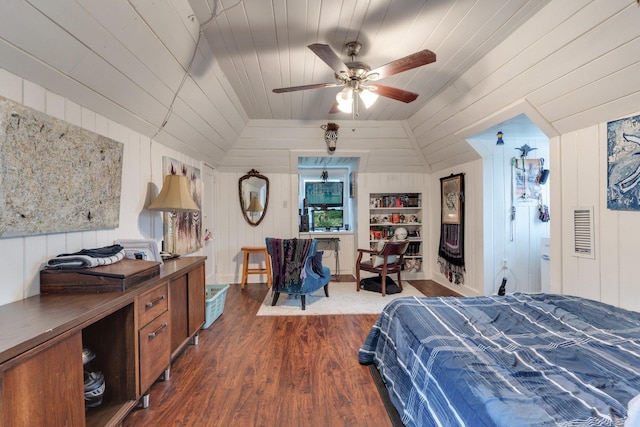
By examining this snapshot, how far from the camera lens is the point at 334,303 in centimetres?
345

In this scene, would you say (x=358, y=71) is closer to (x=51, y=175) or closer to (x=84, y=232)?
(x=51, y=175)

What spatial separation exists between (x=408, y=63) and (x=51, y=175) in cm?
218

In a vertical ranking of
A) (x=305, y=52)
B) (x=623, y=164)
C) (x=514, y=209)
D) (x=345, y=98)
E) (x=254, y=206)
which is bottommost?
(x=514, y=209)

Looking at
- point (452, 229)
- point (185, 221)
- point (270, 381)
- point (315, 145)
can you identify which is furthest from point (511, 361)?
point (315, 145)

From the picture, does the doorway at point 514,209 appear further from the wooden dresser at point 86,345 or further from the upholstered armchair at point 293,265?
the wooden dresser at point 86,345

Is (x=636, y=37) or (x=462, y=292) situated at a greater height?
(x=636, y=37)

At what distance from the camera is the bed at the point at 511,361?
86 centimetres

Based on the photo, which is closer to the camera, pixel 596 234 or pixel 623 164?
pixel 623 164

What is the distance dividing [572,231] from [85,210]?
3.69 m

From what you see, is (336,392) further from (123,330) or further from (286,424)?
(123,330)

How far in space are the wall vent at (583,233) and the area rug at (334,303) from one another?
1931mm

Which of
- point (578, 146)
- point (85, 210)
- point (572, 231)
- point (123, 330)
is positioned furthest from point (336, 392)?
point (578, 146)

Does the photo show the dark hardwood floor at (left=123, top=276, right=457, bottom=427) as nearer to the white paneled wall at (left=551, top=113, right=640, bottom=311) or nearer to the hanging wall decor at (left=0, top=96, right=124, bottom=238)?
the hanging wall decor at (left=0, top=96, right=124, bottom=238)

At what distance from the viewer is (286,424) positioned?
59.7 inches
